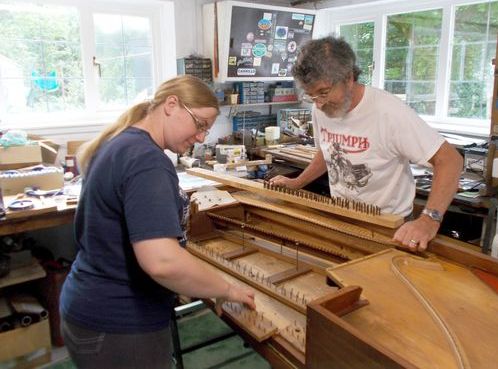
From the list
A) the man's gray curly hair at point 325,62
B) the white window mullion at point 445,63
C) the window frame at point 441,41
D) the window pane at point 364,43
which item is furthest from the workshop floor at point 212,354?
the window pane at point 364,43

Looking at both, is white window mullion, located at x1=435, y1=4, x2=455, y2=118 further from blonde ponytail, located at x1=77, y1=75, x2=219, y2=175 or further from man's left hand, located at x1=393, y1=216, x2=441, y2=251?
blonde ponytail, located at x1=77, y1=75, x2=219, y2=175

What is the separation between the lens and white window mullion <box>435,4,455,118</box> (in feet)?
12.2

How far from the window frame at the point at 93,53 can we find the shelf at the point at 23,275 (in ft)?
4.12

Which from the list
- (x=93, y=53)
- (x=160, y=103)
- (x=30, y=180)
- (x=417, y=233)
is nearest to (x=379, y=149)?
(x=417, y=233)

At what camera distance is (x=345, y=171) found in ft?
6.33

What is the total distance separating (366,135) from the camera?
1.80 m

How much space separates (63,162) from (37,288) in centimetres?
94

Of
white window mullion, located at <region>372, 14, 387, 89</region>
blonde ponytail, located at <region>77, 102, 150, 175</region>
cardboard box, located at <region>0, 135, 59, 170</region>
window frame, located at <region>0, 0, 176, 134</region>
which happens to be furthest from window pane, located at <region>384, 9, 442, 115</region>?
blonde ponytail, located at <region>77, 102, 150, 175</region>

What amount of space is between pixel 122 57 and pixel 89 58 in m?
0.29

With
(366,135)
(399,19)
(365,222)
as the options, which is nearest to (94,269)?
(365,222)

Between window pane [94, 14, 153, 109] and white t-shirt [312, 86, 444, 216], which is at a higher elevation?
window pane [94, 14, 153, 109]

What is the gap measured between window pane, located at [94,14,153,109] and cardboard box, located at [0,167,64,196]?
4.30ft

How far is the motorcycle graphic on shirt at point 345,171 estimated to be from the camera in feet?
6.11

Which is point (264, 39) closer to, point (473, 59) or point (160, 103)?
point (473, 59)
